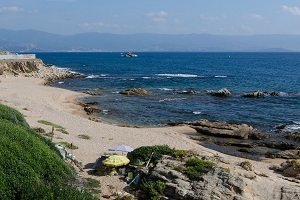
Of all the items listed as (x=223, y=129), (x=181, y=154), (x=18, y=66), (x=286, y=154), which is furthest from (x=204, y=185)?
(x=18, y=66)

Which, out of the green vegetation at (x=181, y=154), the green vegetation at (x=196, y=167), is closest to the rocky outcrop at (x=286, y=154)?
the green vegetation at (x=181, y=154)

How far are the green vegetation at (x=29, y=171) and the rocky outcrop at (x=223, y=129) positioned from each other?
72.1 ft

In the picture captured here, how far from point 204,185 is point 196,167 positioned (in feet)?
4.01

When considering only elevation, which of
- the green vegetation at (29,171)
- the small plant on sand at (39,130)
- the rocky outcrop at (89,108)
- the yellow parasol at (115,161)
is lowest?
the rocky outcrop at (89,108)

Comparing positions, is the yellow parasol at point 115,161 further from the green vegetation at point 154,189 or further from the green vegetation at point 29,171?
the green vegetation at point 154,189

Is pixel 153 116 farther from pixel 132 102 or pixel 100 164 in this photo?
pixel 100 164

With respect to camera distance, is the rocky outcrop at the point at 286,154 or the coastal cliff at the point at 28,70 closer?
the rocky outcrop at the point at 286,154

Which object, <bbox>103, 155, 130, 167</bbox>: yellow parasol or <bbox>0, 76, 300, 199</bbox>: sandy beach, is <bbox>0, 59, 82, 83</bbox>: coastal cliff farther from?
<bbox>103, 155, 130, 167</bbox>: yellow parasol

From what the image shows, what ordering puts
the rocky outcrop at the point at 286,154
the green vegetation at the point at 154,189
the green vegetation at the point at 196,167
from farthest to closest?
1. the rocky outcrop at the point at 286,154
2. the green vegetation at the point at 196,167
3. the green vegetation at the point at 154,189

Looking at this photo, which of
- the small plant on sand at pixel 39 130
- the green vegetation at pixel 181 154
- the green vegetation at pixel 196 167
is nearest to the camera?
the green vegetation at pixel 196 167

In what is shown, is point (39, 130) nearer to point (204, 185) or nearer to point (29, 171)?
point (29, 171)

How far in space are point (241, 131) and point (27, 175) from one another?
2650cm

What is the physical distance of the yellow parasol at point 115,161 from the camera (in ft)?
74.8

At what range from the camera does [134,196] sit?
65.5ft
